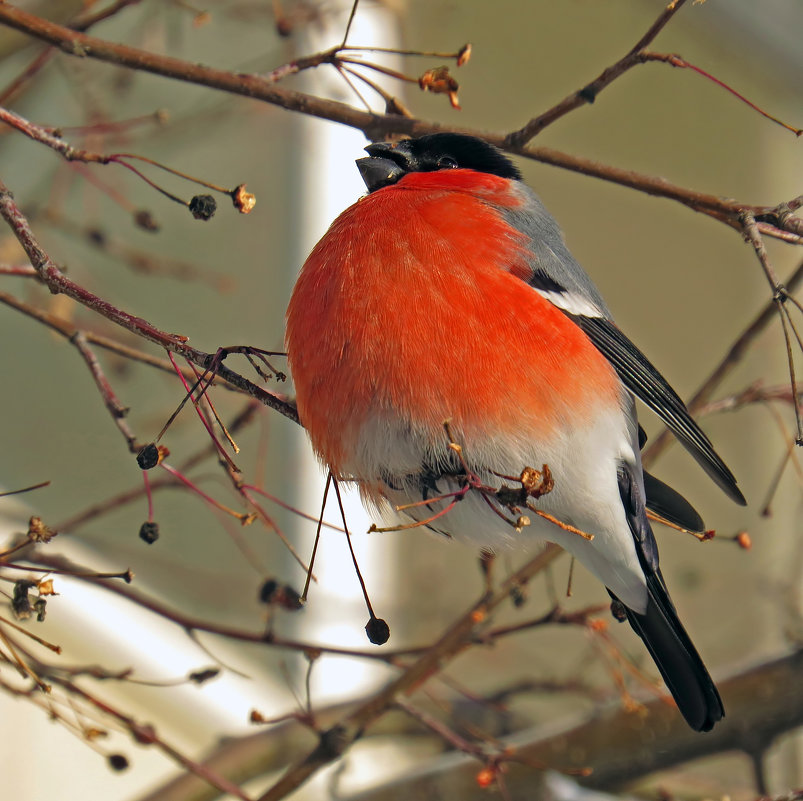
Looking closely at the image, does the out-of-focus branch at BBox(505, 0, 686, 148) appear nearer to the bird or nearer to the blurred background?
the bird

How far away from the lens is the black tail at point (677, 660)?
1783 millimetres

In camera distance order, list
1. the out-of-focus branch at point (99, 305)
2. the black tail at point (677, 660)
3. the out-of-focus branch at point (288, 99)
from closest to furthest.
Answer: the out-of-focus branch at point (99, 305) → the out-of-focus branch at point (288, 99) → the black tail at point (677, 660)

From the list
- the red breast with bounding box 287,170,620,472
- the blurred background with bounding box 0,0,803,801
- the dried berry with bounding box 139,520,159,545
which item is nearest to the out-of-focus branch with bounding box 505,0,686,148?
the red breast with bounding box 287,170,620,472

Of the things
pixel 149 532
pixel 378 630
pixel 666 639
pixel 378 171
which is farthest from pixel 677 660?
pixel 378 171

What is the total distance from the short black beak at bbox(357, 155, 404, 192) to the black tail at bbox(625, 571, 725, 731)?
0.97m

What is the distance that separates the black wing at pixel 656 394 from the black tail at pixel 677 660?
0.26 m

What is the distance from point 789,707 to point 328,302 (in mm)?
1240

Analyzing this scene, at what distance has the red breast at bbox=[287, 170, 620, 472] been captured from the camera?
165 centimetres

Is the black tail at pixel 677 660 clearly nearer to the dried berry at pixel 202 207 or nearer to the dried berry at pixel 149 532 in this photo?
the dried berry at pixel 149 532

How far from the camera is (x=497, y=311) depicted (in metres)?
1.70

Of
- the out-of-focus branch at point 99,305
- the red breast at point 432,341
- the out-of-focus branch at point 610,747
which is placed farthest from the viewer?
the out-of-focus branch at point 610,747

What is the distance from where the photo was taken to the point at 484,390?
1.64 metres

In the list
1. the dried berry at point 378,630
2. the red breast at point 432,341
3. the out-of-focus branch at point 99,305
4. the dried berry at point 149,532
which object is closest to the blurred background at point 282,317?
the red breast at point 432,341

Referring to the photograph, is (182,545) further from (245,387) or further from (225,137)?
(245,387)
